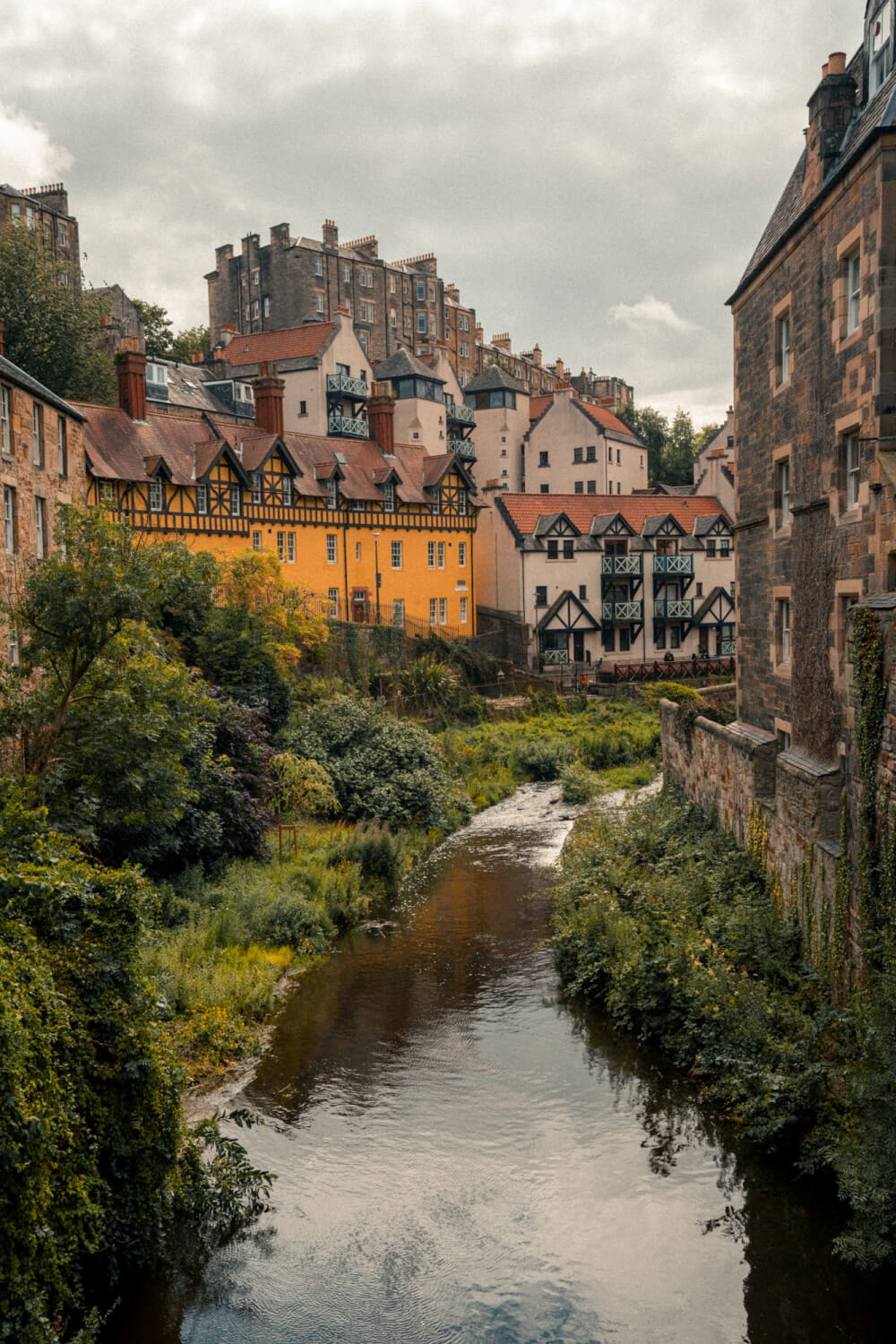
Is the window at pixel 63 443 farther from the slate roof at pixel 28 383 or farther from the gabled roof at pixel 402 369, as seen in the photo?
the gabled roof at pixel 402 369

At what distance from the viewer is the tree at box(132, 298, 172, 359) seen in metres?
66.2

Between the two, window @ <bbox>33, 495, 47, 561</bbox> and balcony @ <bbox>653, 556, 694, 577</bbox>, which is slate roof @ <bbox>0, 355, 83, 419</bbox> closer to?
window @ <bbox>33, 495, 47, 561</bbox>

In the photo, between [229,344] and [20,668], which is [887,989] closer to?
[20,668]

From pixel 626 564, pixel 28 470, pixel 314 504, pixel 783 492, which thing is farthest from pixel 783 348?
pixel 626 564

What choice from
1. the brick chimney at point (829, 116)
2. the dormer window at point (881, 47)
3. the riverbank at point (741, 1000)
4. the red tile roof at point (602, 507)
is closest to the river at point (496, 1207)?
the riverbank at point (741, 1000)

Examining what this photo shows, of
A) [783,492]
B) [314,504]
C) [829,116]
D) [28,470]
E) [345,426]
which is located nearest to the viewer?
[829,116]

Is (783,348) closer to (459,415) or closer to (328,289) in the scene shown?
(459,415)

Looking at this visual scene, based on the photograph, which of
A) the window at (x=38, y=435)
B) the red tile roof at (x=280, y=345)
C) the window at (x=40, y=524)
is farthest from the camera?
the red tile roof at (x=280, y=345)

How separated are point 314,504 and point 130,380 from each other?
9.28m

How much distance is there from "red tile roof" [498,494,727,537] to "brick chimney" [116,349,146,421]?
63.6 feet

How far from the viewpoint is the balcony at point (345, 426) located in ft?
170

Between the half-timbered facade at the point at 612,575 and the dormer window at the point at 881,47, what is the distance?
Result: 3572 centimetres

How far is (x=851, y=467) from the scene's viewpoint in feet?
46.2

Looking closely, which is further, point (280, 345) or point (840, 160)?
point (280, 345)
